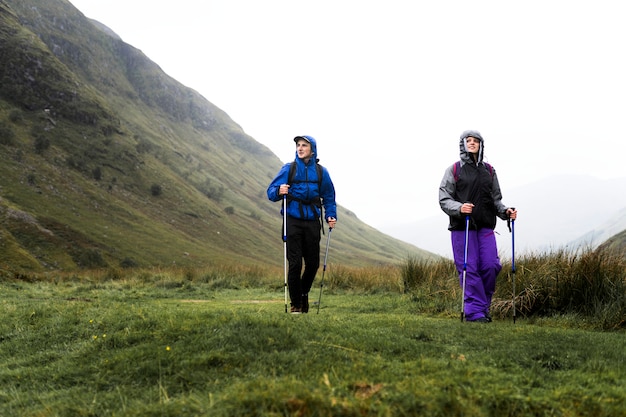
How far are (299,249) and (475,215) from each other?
9.66 feet

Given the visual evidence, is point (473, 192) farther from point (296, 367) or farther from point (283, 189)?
point (296, 367)

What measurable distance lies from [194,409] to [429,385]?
5.95 feet

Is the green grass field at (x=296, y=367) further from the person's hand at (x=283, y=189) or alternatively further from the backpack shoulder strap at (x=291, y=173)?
the backpack shoulder strap at (x=291, y=173)

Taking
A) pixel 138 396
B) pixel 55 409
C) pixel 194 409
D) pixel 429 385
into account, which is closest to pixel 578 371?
pixel 429 385

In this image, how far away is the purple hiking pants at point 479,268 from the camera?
7.09 meters

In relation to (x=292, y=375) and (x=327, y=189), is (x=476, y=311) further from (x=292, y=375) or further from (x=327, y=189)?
(x=292, y=375)

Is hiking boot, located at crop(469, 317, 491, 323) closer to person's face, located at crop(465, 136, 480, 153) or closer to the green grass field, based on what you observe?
the green grass field

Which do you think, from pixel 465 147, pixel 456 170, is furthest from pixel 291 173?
pixel 465 147

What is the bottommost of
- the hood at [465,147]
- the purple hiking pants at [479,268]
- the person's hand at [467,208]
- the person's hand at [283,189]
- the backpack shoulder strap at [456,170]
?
the purple hiking pants at [479,268]

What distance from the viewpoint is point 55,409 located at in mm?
3895

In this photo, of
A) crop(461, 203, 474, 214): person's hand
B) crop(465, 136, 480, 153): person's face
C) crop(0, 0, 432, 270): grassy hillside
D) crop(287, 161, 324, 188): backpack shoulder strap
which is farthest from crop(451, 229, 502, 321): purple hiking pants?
crop(0, 0, 432, 270): grassy hillside

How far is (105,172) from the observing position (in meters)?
68.4

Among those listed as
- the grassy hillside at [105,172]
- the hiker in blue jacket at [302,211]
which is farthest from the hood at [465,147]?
the grassy hillside at [105,172]

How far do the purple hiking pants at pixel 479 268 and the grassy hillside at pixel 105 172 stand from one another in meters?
27.1
